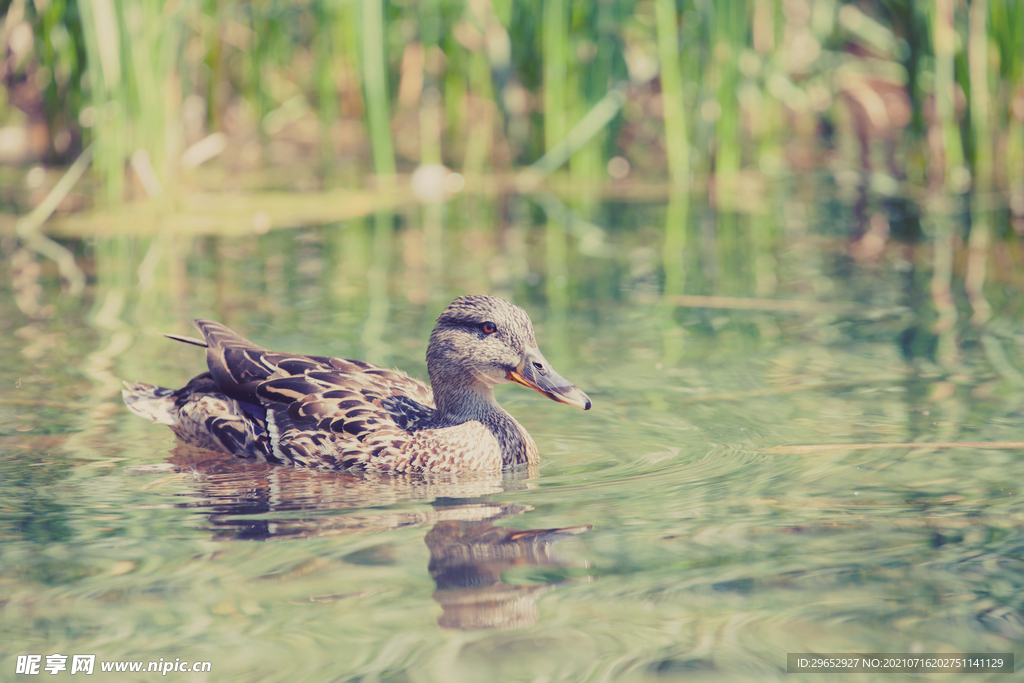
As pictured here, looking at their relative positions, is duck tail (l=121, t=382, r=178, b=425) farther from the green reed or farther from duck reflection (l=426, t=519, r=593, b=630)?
the green reed

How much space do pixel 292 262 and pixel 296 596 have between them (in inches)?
218

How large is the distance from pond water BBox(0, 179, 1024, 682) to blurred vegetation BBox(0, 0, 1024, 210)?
1881mm

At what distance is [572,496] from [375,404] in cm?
105

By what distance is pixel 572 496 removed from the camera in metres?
4.41

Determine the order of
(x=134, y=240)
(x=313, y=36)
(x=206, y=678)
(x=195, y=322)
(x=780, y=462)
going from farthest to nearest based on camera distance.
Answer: (x=313, y=36), (x=134, y=240), (x=195, y=322), (x=780, y=462), (x=206, y=678)

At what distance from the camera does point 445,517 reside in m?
4.22

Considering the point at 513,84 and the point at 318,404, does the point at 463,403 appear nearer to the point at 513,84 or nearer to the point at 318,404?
the point at 318,404

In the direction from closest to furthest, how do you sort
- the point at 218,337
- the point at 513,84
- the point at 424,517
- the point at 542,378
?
the point at 424,517 < the point at 542,378 < the point at 218,337 < the point at 513,84

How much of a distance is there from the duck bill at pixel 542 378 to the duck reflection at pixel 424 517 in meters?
0.34

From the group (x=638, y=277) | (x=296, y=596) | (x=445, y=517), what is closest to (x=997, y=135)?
(x=638, y=277)

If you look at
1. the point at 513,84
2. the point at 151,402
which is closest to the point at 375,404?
the point at 151,402

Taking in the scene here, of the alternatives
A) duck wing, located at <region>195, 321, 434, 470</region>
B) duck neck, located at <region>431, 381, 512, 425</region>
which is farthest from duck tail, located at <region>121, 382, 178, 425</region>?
duck neck, located at <region>431, 381, 512, 425</region>

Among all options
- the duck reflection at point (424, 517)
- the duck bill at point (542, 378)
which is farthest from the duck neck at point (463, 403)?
the duck reflection at point (424, 517)

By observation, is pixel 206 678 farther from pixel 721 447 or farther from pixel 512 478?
pixel 721 447
